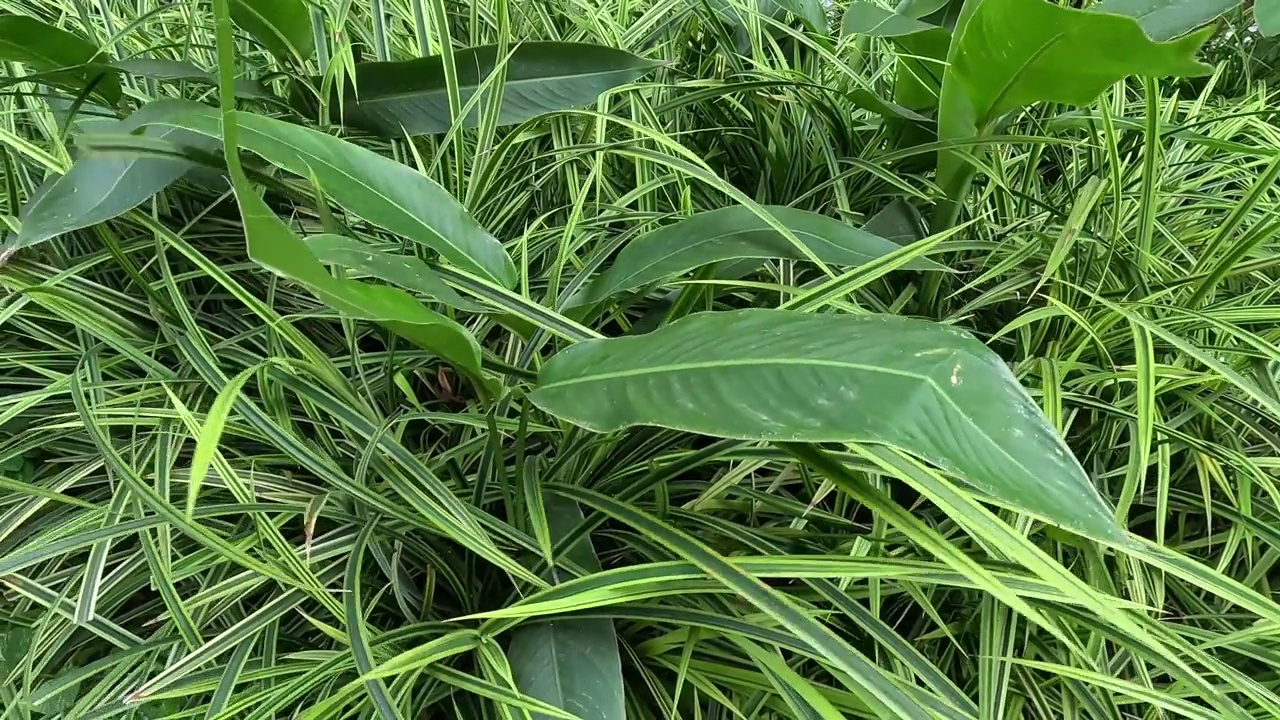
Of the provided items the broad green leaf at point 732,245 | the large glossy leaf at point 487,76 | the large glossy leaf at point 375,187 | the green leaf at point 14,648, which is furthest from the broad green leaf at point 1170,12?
the green leaf at point 14,648

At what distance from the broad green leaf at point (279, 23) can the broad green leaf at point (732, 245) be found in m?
0.31

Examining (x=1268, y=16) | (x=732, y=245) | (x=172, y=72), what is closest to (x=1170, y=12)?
(x=1268, y=16)

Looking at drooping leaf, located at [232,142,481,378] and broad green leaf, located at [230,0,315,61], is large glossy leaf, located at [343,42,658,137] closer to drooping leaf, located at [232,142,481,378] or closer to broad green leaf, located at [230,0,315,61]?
broad green leaf, located at [230,0,315,61]

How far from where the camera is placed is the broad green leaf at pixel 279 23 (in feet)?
1.79

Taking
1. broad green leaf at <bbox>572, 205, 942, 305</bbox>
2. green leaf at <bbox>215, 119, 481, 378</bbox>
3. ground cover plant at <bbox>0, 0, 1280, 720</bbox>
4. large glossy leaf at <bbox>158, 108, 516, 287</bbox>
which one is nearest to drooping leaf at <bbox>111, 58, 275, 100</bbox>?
ground cover plant at <bbox>0, 0, 1280, 720</bbox>

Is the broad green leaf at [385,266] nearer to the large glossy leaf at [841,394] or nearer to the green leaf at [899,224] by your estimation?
the large glossy leaf at [841,394]

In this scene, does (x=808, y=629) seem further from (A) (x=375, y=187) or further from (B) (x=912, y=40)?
(B) (x=912, y=40)

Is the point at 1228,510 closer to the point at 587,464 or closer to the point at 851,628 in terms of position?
the point at 851,628

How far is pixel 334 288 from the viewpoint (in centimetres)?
28

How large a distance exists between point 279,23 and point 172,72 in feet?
0.29

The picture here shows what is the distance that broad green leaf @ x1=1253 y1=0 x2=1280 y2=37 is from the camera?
1.74 ft

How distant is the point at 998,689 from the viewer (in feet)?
1.44

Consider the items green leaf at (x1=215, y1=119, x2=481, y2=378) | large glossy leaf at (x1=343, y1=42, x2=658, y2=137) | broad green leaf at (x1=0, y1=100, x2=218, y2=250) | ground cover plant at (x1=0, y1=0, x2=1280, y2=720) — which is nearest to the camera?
green leaf at (x1=215, y1=119, x2=481, y2=378)

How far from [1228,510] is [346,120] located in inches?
29.6
